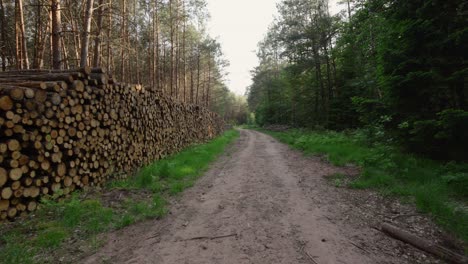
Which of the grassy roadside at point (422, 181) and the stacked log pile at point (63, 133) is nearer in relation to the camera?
the grassy roadside at point (422, 181)

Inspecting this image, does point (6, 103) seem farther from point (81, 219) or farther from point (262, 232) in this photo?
point (262, 232)

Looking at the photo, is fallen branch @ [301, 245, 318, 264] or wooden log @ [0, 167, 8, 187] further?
wooden log @ [0, 167, 8, 187]

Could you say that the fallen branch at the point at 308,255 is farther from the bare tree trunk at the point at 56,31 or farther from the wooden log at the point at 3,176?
the bare tree trunk at the point at 56,31

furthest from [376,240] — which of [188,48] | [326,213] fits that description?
[188,48]

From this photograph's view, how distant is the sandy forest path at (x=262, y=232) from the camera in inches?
125

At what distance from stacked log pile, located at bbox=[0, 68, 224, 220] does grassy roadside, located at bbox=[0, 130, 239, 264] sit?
43 cm

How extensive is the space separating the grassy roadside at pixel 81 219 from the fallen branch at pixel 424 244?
13.4 ft

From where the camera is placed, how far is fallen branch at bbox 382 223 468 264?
3.03 metres

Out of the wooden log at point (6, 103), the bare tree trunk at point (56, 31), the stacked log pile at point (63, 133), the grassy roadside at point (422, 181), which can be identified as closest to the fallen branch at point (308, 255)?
the grassy roadside at point (422, 181)

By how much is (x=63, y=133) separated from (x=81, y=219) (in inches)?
85.8

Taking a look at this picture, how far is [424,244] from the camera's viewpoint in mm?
3338

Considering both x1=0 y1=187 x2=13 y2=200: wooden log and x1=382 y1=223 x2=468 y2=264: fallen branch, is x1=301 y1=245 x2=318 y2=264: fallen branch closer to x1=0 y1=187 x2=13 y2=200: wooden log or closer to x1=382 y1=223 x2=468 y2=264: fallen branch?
x1=382 y1=223 x2=468 y2=264: fallen branch

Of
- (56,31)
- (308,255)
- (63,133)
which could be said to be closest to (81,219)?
(63,133)

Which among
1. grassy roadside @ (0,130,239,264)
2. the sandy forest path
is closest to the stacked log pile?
grassy roadside @ (0,130,239,264)
